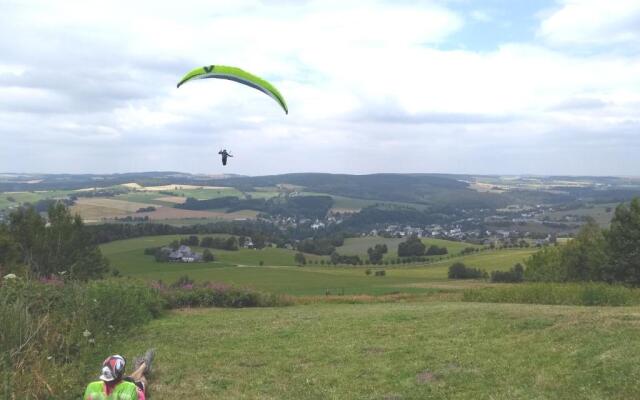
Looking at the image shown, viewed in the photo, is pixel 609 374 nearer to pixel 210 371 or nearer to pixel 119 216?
pixel 210 371

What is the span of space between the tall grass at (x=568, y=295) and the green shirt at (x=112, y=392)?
2357 centimetres

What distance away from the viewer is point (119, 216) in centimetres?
15612

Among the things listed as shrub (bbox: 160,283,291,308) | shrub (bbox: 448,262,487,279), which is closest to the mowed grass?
shrub (bbox: 160,283,291,308)

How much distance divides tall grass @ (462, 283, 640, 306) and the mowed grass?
920 centimetres

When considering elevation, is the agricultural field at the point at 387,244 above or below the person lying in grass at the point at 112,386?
below

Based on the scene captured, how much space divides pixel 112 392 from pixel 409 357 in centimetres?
757

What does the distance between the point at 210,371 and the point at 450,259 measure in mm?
95408

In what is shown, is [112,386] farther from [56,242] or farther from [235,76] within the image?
[56,242]

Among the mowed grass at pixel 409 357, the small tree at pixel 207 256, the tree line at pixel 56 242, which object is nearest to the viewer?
the mowed grass at pixel 409 357

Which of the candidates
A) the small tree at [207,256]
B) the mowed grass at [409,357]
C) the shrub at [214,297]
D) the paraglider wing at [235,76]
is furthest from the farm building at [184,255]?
the paraglider wing at [235,76]

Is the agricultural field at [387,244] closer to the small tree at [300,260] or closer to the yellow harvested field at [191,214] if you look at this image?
the small tree at [300,260]

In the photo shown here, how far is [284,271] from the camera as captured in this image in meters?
80.9

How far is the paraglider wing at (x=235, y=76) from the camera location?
64.8ft

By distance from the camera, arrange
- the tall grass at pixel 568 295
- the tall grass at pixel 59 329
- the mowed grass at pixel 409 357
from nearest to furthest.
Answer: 1. the mowed grass at pixel 409 357
2. the tall grass at pixel 59 329
3. the tall grass at pixel 568 295
